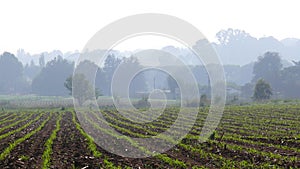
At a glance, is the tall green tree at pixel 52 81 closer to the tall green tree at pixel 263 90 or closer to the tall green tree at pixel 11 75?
the tall green tree at pixel 11 75

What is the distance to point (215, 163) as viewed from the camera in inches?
432

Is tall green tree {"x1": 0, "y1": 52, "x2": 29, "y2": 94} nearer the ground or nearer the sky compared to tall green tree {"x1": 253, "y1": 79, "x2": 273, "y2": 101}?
nearer the sky

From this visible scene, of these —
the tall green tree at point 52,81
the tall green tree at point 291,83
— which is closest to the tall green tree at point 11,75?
the tall green tree at point 52,81

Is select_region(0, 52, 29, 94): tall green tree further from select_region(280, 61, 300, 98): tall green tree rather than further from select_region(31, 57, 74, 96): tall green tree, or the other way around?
select_region(280, 61, 300, 98): tall green tree

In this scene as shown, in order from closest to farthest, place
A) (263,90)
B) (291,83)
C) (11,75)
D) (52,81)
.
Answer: (263,90), (291,83), (52,81), (11,75)

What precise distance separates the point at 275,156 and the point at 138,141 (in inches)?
258

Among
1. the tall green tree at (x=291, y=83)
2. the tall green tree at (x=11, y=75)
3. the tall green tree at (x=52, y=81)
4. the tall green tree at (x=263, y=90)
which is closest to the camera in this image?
the tall green tree at (x=263, y=90)

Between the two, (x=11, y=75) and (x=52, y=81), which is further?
(x=11, y=75)

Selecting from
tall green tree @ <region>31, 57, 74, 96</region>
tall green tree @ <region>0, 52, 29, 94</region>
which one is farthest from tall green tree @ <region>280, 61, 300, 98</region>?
tall green tree @ <region>0, 52, 29, 94</region>

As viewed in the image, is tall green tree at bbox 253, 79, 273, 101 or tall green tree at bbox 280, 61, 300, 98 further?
tall green tree at bbox 280, 61, 300, 98

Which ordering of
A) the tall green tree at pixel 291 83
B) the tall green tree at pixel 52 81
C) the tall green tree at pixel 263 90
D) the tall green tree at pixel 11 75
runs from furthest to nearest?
the tall green tree at pixel 11 75
the tall green tree at pixel 52 81
the tall green tree at pixel 291 83
the tall green tree at pixel 263 90

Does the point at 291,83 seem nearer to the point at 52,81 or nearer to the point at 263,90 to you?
the point at 263,90

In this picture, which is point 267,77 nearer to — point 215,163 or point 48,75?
point 48,75

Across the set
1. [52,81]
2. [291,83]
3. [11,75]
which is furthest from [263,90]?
[11,75]
